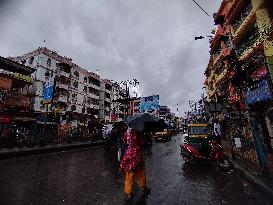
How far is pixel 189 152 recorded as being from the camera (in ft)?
37.8

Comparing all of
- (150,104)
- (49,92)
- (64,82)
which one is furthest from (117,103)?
(49,92)

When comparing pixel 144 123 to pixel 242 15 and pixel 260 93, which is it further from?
pixel 242 15

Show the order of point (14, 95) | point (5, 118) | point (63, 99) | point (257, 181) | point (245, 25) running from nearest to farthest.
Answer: point (257, 181)
point (245, 25)
point (5, 118)
point (14, 95)
point (63, 99)

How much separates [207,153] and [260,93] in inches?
213

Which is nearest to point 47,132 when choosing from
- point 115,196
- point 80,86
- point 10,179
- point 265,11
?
point 10,179

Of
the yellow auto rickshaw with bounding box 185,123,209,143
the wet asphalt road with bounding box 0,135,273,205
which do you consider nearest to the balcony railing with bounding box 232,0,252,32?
Result: the yellow auto rickshaw with bounding box 185,123,209,143

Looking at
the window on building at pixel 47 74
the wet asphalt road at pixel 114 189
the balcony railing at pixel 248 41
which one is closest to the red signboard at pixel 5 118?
the window on building at pixel 47 74

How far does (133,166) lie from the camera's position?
5.84 m

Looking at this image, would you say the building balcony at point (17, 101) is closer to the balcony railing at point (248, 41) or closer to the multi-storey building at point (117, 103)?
the balcony railing at point (248, 41)

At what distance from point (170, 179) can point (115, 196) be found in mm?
2941

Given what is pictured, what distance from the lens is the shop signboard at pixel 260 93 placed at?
13118mm

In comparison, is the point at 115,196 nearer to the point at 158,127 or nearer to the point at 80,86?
the point at 158,127

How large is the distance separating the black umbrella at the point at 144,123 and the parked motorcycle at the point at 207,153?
5.34 meters

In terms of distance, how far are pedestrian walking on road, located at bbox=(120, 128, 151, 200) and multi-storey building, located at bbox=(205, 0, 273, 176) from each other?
15.0ft
